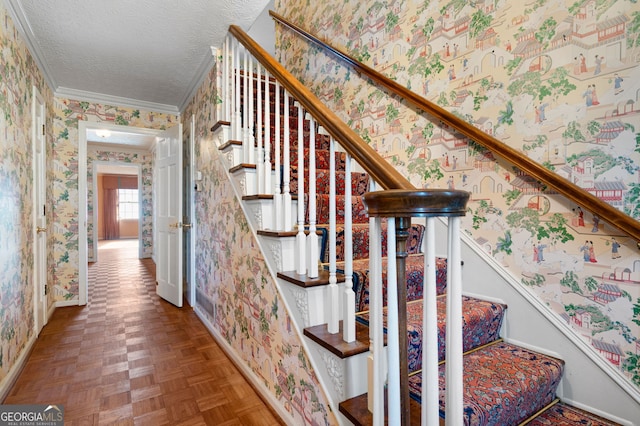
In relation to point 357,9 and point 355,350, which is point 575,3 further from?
point 355,350

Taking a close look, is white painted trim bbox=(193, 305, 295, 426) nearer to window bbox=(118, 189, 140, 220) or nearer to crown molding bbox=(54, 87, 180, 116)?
crown molding bbox=(54, 87, 180, 116)

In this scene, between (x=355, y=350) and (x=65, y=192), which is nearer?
(x=355, y=350)

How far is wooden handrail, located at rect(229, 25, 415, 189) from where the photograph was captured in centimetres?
80

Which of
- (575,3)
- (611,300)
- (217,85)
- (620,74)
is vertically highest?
(217,85)

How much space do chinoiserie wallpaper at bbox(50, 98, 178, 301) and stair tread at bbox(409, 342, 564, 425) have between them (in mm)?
3965

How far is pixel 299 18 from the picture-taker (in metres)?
2.86

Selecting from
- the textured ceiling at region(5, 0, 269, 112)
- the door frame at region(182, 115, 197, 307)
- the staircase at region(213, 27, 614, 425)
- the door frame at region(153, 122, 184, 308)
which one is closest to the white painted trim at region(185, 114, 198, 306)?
the door frame at region(182, 115, 197, 307)

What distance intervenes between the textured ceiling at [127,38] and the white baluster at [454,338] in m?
2.24

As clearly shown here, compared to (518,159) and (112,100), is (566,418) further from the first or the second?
(112,100)

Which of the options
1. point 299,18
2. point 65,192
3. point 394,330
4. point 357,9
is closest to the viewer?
point 394,330

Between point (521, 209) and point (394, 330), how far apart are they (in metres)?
0.99

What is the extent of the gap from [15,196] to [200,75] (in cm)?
177

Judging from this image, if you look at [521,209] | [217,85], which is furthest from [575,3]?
[217,85]

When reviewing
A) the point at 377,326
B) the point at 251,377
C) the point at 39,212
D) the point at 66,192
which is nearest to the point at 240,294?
the point at 251,377
